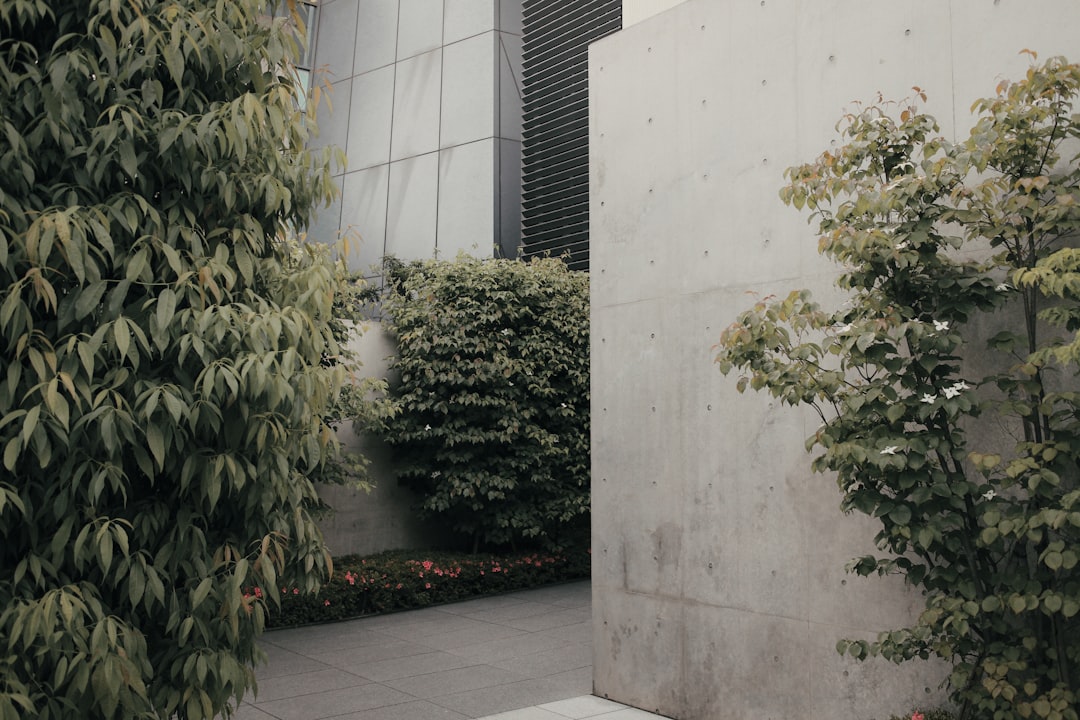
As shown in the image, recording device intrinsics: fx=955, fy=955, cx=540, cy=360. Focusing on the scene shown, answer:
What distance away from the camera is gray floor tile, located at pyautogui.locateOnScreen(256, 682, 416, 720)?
5965 mm

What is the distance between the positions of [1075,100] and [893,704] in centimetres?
284

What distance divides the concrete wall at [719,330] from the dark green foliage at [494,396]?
3896 millimetres

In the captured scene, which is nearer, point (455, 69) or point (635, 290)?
point (635, 290)

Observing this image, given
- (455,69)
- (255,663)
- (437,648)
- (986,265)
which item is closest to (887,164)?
(986,265)

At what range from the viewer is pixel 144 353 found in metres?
3.14

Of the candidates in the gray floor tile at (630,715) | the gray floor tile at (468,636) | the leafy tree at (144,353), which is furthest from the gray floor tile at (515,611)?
the leafy tree at (144,353)

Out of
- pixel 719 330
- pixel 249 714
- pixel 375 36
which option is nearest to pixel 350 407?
pixel 249 714

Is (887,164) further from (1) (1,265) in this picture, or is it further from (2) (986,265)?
(1) (1,265)

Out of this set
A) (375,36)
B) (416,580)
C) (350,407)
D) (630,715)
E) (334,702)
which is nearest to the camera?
(630,715)

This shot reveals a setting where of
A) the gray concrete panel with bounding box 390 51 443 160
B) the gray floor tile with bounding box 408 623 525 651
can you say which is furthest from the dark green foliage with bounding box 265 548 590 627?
the gray concrete panel with bounding box 390 51 443 160

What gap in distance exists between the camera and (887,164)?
4.18 meters

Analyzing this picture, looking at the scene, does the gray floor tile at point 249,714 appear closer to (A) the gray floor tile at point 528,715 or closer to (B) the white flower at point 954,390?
(A) the gray floor tile at point 528,715

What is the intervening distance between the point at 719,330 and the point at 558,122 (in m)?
7.25

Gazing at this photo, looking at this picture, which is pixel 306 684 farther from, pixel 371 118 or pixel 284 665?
pixel 371 118
